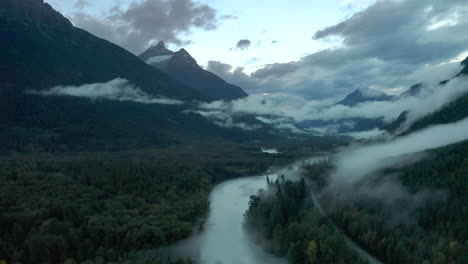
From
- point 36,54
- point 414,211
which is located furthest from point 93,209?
point 36,54

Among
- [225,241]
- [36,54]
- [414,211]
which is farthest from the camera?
[36,54]

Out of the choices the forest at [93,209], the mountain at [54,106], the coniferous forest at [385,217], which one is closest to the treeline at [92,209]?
the forest at [93,209]

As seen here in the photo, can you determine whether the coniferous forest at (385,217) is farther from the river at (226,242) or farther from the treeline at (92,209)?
the treeline at (92,209)

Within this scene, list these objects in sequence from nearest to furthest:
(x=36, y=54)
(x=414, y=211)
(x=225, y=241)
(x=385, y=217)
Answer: (x=385, y=217) → (x=414, y=211) → (x=225, y=241) → (x=36, y=54)

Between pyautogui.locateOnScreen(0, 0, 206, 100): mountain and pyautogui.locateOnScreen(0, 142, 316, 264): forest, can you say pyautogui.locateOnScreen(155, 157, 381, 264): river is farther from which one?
pyautogui.locateOnScreen(0, 0, 206, 100): mountain

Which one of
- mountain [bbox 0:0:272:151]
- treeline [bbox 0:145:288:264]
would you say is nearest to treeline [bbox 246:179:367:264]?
treeline [bbox 0:145:288:264]

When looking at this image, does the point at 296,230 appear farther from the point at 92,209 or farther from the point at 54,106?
the point at 54,106
